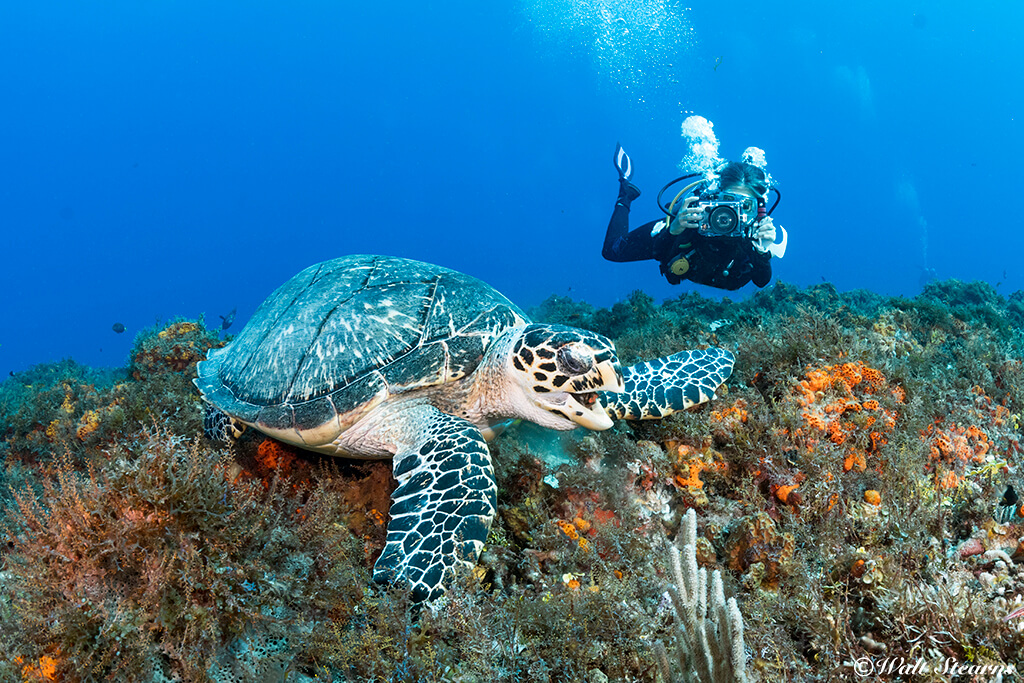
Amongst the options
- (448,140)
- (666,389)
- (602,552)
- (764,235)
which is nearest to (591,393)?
(666,389)

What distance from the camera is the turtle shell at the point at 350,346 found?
10.0 feet

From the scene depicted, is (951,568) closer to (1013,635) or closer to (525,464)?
(1013,635)

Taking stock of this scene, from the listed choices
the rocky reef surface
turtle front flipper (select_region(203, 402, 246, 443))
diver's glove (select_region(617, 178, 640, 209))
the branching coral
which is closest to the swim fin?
diver's glove (select_region(617, 178, 640, 209))

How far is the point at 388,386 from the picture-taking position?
308 centimetres

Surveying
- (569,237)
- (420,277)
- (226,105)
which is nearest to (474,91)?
(569,237)

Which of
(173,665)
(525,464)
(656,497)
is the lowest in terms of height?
(173,665)

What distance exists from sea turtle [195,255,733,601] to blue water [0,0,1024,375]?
7833 centimetres

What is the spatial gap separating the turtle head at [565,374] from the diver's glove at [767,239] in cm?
548

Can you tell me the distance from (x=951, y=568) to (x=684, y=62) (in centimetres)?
9491

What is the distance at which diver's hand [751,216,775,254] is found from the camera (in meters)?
7.00

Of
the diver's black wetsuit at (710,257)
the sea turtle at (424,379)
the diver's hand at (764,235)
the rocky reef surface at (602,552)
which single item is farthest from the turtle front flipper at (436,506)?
the diver's hand at (764,235)

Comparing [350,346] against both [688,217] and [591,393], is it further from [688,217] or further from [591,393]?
[688,217]

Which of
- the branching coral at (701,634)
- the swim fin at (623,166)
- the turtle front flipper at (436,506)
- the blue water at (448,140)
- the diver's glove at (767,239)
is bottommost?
the branching coral at (701,634)

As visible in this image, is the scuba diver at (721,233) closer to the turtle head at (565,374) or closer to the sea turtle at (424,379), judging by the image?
the sea turtle at (424,379)
